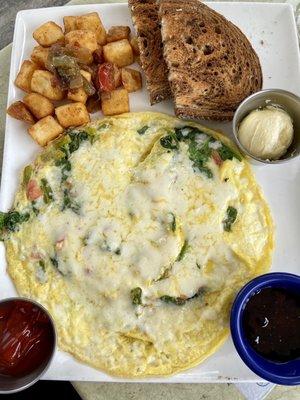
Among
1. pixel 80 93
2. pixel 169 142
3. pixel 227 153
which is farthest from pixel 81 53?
pixel 227 153

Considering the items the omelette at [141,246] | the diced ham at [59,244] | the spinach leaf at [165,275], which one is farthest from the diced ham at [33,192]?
the spinach leaf at [165,275]

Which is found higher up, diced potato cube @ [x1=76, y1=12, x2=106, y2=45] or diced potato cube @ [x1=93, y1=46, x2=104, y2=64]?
diced potato cube @ [x1=76, y1=12, x2=106, y2=45]

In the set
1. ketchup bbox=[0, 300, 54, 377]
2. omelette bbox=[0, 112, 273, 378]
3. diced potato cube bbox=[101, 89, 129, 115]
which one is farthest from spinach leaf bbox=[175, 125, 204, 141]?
ketchup bbox=[0, 300, 54, 377]

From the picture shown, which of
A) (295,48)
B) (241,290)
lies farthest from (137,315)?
(295,48)

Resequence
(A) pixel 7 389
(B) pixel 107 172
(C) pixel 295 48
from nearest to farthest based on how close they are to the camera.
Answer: (A) pixel 7 389
(B) pixel 107 172
(C) pixel 295 48

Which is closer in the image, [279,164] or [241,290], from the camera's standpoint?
[241,290]

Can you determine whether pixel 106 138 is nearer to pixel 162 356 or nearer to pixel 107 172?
pixel 107 172

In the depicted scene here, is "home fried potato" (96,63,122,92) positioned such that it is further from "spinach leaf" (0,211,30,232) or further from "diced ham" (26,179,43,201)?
"spinach leaf" (0,211,30,232)

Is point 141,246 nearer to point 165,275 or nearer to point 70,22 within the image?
point 165,275
